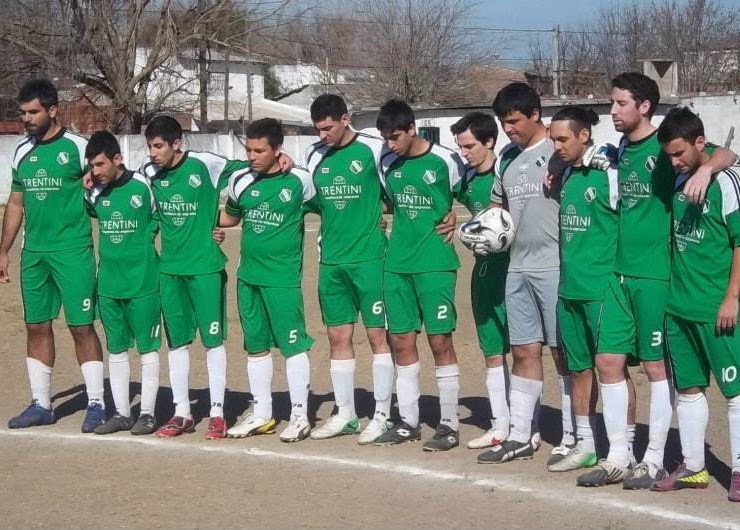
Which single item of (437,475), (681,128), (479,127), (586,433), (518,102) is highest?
(518,102)

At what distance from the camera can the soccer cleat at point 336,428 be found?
26.8ft

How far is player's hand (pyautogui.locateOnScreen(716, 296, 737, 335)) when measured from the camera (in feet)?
20.1

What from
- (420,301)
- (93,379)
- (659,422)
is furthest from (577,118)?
(93,379)

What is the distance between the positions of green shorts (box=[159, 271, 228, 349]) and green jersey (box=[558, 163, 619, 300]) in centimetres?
278

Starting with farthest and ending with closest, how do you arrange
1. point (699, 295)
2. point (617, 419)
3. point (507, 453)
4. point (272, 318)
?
point (272, 318) < point (507, 453) < point (617, 419) < point (699, 295)

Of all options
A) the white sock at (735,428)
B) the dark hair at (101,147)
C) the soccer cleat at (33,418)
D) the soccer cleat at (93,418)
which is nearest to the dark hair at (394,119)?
the dark hair at (101,147)

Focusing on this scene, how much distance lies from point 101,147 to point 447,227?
8.71 ft

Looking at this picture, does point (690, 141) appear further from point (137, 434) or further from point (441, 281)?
point (137, 434)

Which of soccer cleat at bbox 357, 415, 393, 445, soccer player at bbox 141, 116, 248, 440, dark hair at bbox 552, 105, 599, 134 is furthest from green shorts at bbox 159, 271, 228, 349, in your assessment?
dark hair at bbox 552, 105, 599, 134

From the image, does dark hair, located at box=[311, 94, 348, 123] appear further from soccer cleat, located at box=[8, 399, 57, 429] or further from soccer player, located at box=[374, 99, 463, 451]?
soccer cleat, located at box=[8, 399, 57, 429]

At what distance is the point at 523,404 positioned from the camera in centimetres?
741

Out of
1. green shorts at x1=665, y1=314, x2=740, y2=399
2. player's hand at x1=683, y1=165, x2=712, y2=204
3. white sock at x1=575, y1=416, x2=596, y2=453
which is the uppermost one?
player's hand at x1=683, y1=165, x2=712, y2=204

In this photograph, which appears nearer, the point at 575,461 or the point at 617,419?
the point at 617,419

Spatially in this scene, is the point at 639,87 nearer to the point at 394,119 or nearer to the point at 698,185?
the point at 698,185
